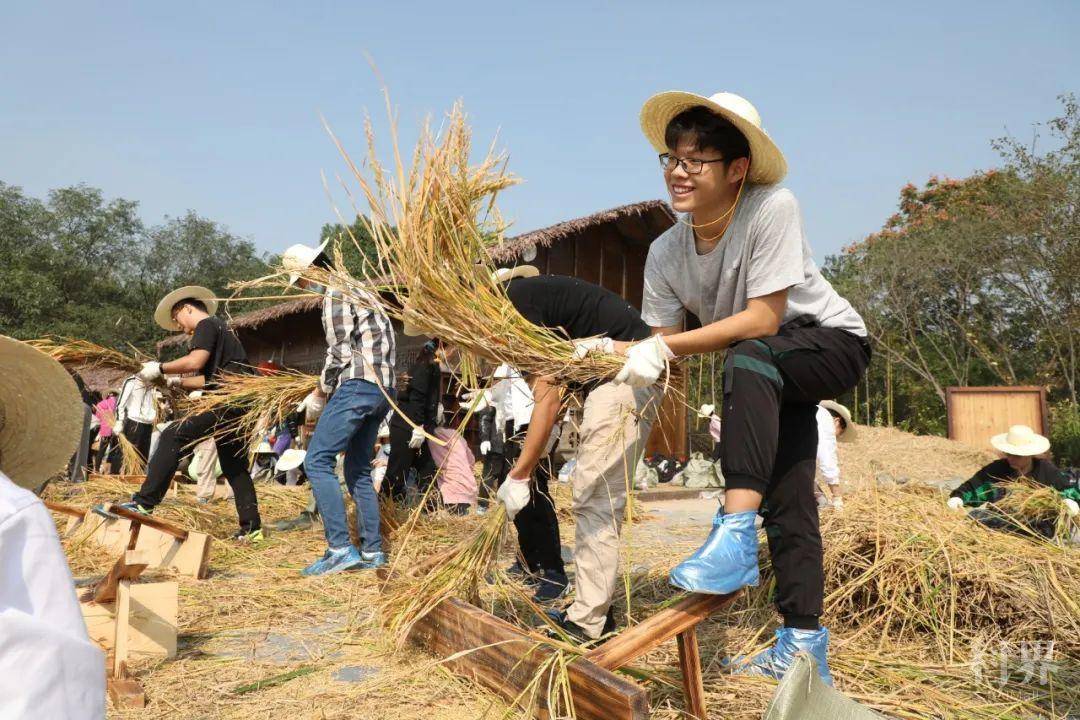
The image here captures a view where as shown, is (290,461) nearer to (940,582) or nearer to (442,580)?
(442,580)

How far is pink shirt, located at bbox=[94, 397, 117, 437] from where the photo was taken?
9.98 meters

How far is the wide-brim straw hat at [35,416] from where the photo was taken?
1191 millimetres

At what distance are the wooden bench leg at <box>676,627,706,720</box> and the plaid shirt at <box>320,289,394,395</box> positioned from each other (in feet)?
8.83

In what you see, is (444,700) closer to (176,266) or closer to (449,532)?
(449,532)

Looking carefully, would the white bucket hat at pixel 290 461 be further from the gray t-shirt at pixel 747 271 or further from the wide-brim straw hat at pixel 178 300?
the gray t-shirt at pixel 747 271

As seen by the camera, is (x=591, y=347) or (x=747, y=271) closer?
(x=591, y=347)

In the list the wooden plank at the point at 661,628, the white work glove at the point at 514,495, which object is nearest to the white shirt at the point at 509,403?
the white work glove at the point at 514,495

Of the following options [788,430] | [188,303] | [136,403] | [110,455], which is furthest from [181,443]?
[110,455]

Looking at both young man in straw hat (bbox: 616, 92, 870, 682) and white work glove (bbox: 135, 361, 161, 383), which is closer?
young man in straw hat (bbox: 616, 92, 870, 682)

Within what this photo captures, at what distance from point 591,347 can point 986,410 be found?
14.0 metres

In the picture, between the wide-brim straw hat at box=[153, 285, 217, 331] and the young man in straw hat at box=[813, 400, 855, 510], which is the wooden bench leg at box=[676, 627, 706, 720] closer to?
the wide-brim straw hat at box=[153, 285, 217, 331]

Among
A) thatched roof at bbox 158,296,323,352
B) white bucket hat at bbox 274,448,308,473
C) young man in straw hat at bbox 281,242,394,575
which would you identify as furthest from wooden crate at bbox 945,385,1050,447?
young man in straw hat at bbox 281,242,394,575

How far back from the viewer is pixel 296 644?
9.75ft

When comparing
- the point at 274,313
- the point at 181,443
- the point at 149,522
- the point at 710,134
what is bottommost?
the point at 149,522
